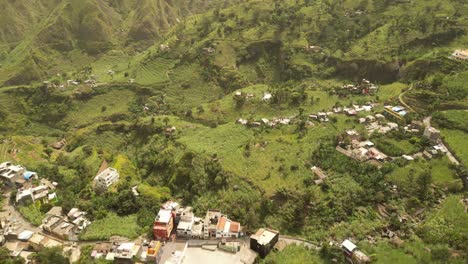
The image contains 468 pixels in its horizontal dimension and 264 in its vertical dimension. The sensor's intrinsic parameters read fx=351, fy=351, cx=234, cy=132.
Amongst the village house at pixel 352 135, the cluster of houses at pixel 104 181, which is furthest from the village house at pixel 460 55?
the cluster of houses at pixel 104 181

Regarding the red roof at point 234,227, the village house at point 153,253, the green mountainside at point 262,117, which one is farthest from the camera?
the green mountainside at point 262,117

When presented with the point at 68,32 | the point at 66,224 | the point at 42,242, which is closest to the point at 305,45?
the point at 66,224

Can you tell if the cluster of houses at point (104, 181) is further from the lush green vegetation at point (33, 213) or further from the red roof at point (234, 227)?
the red roof at point (234, 227)

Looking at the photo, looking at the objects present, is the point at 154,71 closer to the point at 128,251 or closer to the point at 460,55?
the point at 128,251

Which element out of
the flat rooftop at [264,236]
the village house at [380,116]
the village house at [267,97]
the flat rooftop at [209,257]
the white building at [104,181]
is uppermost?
the white building at [104,181]

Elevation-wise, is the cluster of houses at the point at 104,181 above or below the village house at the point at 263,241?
above

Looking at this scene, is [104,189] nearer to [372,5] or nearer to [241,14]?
[241,14]

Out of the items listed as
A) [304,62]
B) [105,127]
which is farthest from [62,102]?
[304,62]

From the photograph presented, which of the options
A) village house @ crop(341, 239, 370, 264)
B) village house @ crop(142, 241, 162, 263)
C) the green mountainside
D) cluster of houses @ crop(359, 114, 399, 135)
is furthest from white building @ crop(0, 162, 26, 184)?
cluster of houses @ crop(359, 114, 399, 135)
